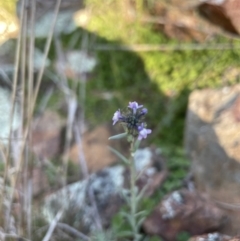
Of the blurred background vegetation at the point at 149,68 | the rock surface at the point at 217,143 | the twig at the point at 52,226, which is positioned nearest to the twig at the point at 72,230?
the twig at the point at 52,226

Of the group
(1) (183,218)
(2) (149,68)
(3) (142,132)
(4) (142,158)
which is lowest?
(1) (183,218)

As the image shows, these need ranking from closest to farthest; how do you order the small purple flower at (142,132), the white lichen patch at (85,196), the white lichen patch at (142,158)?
the small purple flower at (142,132) < the white lichen patch at (85,196) < the white lichen patch at (142,158)

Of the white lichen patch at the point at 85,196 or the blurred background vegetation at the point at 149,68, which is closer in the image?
the white lichen patch at the point at 85,196

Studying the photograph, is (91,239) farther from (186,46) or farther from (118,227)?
(186,46)

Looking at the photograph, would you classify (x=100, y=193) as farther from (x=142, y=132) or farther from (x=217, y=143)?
(x=142, y=132)

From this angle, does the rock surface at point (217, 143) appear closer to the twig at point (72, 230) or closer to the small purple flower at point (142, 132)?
the twig at point (72, 230)

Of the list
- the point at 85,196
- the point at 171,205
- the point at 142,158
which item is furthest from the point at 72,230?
the point at 142,158

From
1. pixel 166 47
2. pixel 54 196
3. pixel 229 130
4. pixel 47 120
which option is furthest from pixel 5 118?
pixel 229 130
